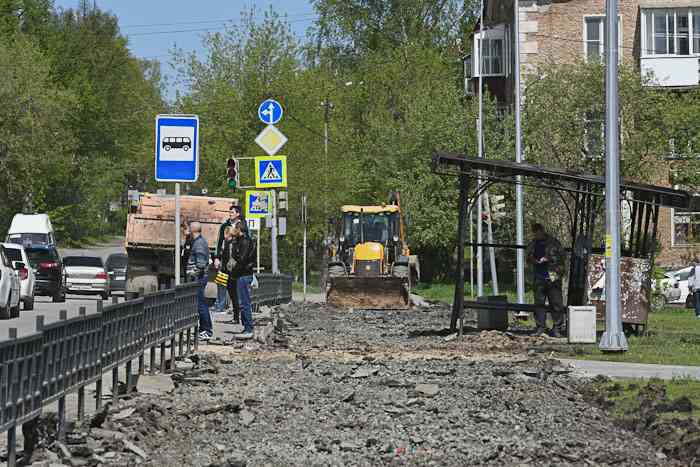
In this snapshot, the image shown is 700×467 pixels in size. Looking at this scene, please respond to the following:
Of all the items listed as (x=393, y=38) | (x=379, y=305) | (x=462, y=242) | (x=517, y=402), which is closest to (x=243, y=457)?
(x=517, y=402)

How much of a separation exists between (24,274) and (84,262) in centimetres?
1716

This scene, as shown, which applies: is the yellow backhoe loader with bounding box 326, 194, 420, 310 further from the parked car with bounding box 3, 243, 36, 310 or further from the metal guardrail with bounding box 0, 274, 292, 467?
the metal guardrail with bounding box 0, 274, 292, 467

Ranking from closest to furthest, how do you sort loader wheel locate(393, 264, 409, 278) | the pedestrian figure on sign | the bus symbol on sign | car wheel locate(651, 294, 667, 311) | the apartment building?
the bus symbol on sign < the pedestrian figure on sign < loader wheel locate(393, 264, 409, 278) < car wheel locate(651, 294, 667, 311) < the apartment building

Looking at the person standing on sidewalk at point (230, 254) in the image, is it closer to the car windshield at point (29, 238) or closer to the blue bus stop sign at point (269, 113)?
the blue bus stop sign at point (269, 113)

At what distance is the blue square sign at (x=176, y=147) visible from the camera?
20125 mm

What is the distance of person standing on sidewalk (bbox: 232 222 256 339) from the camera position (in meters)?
24.2

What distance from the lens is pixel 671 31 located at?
59.6 m

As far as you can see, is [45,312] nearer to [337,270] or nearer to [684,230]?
[337,270]

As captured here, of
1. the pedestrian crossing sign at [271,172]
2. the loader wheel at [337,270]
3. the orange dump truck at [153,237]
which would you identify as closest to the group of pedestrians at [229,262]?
the pedestrian crossing sign at [271,172]

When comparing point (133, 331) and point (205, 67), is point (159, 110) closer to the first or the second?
point (205, 67)

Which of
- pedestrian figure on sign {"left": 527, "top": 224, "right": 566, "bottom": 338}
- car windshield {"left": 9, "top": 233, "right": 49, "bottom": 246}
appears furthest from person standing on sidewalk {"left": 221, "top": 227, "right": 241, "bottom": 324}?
car windshield {"left": 9, "top": 233, "right": 49, "bottom": 246}

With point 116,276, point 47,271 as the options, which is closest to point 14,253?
point 47,271

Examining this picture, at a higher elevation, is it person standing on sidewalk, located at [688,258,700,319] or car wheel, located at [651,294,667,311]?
person standing on sidewalk, located at [688,258,700,319]

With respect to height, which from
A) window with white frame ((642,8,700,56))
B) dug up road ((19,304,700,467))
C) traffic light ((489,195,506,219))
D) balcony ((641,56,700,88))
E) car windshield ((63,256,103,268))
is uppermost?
window with white frame ((642,8,700,56))
